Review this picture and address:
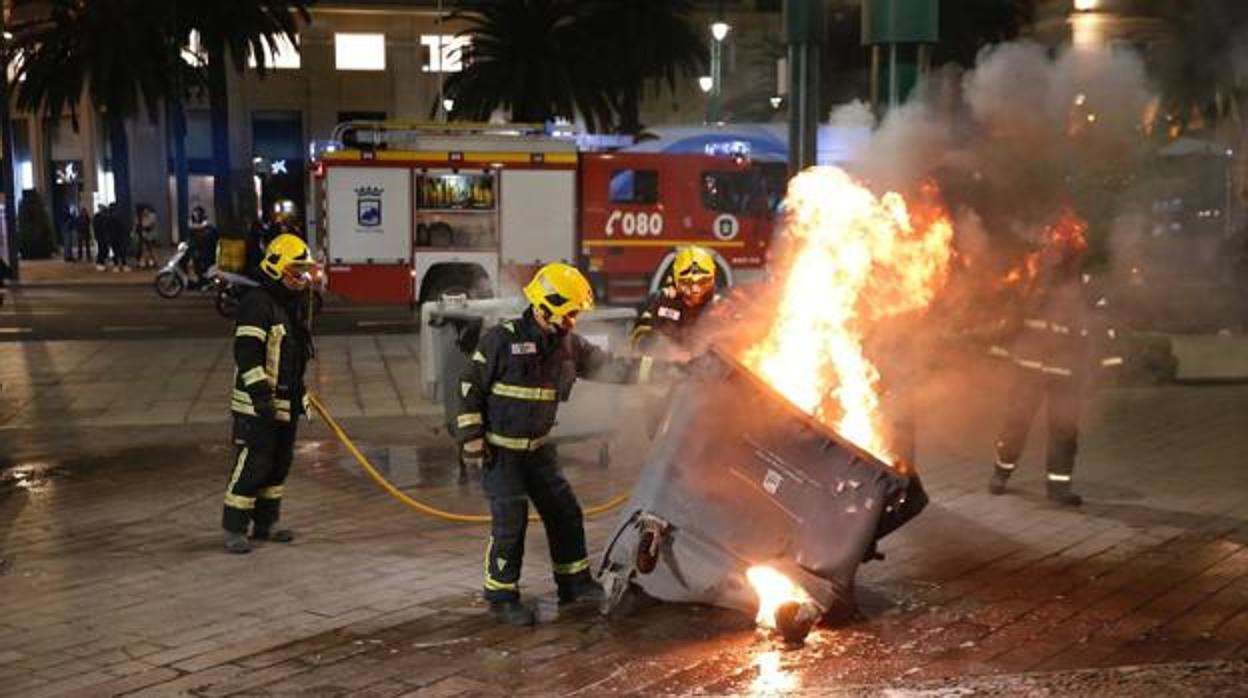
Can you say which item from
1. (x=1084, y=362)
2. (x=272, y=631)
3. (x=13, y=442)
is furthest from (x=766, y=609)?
(x=13, y=442)

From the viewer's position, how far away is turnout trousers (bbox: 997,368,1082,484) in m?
8.34

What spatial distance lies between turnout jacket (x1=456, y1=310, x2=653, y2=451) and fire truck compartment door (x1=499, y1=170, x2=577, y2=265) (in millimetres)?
14170

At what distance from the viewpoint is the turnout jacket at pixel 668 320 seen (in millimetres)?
7742

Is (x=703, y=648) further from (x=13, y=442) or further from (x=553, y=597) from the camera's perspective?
(x=13, y=442)

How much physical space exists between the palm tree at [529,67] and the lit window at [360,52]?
9846 millimetres

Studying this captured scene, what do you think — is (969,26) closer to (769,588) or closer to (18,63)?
(769,588)

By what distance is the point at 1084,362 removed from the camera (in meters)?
8.41

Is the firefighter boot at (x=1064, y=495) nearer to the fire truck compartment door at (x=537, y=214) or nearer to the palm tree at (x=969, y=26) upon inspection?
the palm tree at (x=969, y=26)

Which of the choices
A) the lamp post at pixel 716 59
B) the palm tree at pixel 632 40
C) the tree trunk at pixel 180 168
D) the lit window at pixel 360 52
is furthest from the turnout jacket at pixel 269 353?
the lit window at pixel 360 52

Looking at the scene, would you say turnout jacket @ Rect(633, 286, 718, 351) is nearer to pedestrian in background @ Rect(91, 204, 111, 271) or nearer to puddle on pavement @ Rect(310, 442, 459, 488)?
puddle on pavement @ Rect(310, 442, 459, 488)

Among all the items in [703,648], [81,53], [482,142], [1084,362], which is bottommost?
[703,648]

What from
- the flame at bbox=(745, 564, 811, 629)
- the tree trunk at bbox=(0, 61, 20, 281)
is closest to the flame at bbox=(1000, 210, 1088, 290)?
the flame at bbox=(745, 564, 811, 629)

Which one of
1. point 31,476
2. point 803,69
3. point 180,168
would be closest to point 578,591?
point 31,476

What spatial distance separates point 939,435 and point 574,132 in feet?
37.9
